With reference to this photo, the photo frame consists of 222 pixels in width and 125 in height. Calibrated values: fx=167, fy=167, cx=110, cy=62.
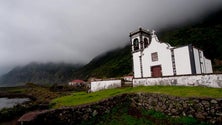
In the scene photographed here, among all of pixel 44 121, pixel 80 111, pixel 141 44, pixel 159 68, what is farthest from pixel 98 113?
pixel 141 44

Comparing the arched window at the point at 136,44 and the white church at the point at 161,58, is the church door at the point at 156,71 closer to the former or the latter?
the white church at the point at 161,58

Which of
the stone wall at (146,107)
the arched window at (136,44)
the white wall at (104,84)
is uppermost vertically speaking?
the arched window at (136,44)

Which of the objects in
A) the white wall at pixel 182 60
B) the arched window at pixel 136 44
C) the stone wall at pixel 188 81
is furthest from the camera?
the arched window at pixel 136 44

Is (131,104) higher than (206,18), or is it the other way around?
(206,18)

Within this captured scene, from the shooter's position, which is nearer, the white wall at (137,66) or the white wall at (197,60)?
the white wall at (197,60)

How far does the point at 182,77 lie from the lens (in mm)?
17844

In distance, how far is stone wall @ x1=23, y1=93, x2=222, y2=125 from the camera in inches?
444

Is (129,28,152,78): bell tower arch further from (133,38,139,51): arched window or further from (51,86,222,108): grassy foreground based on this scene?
(51,86,222,108): grassy foreground

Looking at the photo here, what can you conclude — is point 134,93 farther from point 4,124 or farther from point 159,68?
point 4,124

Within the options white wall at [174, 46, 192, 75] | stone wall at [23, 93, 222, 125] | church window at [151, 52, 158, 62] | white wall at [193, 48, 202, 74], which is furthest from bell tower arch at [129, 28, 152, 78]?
stone wall at [23, 93, 222, 125]

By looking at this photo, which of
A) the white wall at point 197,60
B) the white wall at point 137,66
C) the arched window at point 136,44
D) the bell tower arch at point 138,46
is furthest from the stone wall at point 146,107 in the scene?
the arched window at point 136,44

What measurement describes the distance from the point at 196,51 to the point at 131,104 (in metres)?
12.3

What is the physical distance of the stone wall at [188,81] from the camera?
50.2 feet

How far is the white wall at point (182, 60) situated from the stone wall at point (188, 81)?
2966 millimetres
